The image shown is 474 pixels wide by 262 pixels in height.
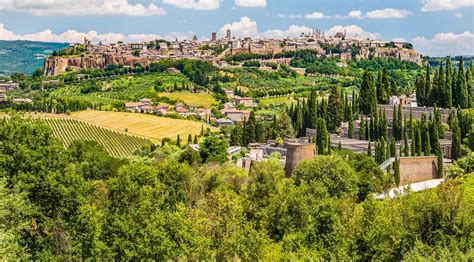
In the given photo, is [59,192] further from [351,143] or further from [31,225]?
[351,143]

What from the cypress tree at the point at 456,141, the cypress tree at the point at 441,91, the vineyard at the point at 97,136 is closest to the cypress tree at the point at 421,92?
the cypress tree at the point at 441,91

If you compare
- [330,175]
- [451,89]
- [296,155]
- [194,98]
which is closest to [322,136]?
[296,155]

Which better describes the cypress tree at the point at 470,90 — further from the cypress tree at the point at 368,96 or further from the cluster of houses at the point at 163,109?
the cluster of houses at the point at 163,109

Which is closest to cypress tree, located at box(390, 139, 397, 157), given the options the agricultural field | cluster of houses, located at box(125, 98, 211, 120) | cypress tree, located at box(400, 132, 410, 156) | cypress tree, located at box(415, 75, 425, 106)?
cypress tree, located at box(400, 132, 410, 156)

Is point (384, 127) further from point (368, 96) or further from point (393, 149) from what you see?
point (368, 96)

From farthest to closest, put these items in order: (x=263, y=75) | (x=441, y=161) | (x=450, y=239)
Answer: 1. (x=263, y=75)
2. (x=441, y=161)
3. (x=450, y=239)

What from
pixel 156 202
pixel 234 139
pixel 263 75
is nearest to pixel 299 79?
pixel 263 75
